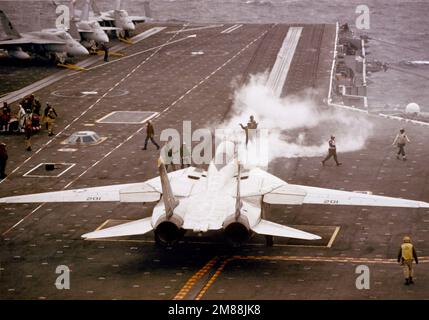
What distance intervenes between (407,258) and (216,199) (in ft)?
29.6

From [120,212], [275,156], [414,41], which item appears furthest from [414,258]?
[414,41]

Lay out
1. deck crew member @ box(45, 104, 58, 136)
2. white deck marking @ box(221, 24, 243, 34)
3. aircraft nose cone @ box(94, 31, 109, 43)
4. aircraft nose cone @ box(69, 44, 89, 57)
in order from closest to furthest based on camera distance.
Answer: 1. deck crew member @ box(45, 104, 58, 136)
2. aircraft nose cone @ box(69, 44, 89, 57)
3. aircraft nose cone @ box(94, 31, 109, 43)
4. white deck marking @ box(221, 24, 243, 34)

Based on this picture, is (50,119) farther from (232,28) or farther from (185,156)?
(232,28)

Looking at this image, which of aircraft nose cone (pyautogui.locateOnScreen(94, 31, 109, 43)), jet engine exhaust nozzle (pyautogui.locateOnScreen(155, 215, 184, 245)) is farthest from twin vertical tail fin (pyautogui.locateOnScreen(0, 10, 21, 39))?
jet engine exhaust nozzle (pyautogui.locateOnScreen(155, 215, 184, 245))

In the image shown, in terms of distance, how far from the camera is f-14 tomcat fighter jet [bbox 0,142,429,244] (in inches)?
1538

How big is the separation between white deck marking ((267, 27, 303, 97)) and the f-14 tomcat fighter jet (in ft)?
119

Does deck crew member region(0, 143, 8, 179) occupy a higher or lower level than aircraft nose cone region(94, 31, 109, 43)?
lower

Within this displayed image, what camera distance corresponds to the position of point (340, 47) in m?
116

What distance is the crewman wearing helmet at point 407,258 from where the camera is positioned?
37.3 meters

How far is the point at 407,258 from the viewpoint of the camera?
3734 centimetres

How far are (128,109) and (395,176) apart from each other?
28.2 m

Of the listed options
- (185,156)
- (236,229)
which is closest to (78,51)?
(185,156)

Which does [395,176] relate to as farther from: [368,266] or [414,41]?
[414,41]

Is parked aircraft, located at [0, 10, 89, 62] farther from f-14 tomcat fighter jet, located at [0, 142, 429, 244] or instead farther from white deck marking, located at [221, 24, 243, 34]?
f-14 tomcat fighter jet, located at [0, 142, 429, 244]
